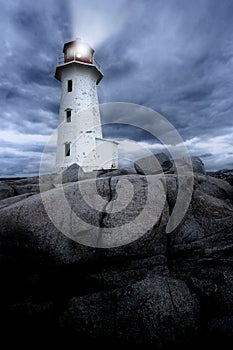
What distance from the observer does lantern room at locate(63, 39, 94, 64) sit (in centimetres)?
3381

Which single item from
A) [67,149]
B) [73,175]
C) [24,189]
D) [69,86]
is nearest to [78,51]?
[69,86]

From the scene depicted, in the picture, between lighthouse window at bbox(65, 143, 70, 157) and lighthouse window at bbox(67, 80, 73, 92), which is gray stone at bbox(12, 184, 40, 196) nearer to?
lighthouse window at bbox(65, 143, 70, 157)

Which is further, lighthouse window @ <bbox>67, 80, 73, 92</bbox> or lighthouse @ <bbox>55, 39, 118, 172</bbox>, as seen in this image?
lighthouse window @ <bbox>67, 80, 73, 92</bbox>

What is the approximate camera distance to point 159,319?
6.07 metres

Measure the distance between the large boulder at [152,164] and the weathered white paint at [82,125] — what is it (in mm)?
15886

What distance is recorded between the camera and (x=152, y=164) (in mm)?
12719

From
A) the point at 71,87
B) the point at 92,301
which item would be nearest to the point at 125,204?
the point at 92,301

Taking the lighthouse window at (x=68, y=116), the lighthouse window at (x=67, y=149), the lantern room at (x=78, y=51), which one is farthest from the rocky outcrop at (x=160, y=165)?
the lantern room at (x=78, y=51)

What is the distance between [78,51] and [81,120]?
1078cm

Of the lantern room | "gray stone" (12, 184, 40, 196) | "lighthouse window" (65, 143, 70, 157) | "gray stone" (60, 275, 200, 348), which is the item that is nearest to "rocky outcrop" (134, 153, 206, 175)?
"gray stone" (12, 184, 40, 196)

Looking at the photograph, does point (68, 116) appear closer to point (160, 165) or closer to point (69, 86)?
point (69, 86)

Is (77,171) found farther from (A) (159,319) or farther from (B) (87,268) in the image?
(A) (159,319)

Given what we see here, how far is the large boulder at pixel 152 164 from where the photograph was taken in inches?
485

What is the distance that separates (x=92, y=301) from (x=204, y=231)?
378 cm
